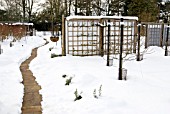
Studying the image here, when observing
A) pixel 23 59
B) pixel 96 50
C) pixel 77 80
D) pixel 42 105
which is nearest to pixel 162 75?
pixel 77 80

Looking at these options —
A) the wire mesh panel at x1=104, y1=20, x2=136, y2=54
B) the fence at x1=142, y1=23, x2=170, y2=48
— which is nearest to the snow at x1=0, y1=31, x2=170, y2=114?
the wire mesh panel at x1=104, y1=20, x2=136, y2=54

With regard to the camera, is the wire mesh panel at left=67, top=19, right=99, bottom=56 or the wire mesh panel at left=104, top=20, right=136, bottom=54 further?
the wire mesh panel at left=104, top=20, right=136, bottom=54

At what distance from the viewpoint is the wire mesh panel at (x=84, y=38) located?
11.0 m

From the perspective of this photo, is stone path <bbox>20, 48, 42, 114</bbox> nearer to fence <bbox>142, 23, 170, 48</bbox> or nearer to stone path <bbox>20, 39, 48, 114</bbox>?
stone path <bbox>20, 39, 48, 114</bbox>

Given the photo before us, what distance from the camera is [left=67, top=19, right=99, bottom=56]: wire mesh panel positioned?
434 inches

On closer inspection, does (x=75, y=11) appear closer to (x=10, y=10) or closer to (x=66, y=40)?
(x=10, y=10)

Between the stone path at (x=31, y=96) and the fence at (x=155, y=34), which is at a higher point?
the fence at (x=155, y=34)

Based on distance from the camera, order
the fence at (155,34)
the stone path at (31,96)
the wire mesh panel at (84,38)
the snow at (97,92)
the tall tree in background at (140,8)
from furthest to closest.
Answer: the tall tree in background at (140,8), the fence at (155,34), the wire mesh panel at (84,38), the stone path at (31,96), the snow at (97,92)

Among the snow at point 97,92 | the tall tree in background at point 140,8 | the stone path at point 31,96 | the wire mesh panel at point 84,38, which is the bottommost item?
the stone path at point 31,96

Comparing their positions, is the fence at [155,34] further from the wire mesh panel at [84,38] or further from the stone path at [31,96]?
the stone path at [31,96]

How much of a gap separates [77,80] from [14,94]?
4.89ft

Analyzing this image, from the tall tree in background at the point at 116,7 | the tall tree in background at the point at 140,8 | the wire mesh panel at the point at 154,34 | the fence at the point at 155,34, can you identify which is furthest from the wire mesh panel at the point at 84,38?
the tall tree in background at the point at 116,7

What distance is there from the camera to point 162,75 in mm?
6746

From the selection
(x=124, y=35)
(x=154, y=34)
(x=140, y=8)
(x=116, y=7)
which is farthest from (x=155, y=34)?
(x=116, y=7)
